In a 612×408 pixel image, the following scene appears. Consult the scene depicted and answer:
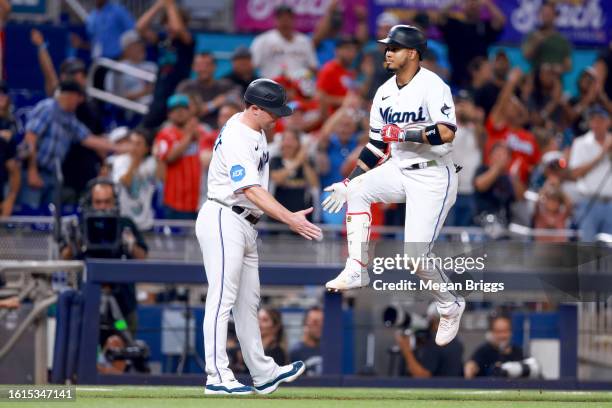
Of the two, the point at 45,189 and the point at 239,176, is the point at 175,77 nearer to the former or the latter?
the point at 45,189

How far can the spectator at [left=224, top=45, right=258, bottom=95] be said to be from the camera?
52.0ft

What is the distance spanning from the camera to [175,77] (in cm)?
1591

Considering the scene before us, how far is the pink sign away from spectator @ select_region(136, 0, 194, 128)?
1248mm

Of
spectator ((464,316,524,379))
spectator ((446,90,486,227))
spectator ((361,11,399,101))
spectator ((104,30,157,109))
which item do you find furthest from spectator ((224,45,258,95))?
spectator ((464,316,524,379))

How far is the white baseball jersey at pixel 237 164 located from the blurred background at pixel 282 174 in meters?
2.33

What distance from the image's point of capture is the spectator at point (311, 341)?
12.5m

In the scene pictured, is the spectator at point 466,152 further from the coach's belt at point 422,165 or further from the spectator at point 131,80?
the coach's belt at point 422,165

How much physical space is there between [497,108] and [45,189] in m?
5.47

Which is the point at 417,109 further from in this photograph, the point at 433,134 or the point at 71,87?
the point at 71,87

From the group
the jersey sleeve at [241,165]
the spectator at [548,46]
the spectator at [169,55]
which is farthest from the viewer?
the spectator at [548,46]

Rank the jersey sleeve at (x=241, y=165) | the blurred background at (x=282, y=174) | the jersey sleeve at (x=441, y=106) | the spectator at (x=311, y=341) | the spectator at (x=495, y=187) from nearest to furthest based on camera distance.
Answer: the jersey sleeve at (x=241, y=165)
the jersey sleeve at (x=441, y=106)
the blurred background at (x=282, y=174)
the spectator at (x=311, y=341)
the spectator at (x=495, y=187)

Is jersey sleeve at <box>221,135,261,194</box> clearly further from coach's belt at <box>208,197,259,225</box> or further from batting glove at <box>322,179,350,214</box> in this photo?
batting glove at <box>322,179,350,214</box>

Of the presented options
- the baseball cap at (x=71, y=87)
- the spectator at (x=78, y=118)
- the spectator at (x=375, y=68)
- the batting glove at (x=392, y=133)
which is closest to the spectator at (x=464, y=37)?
the spectator at (x=375, y=68)

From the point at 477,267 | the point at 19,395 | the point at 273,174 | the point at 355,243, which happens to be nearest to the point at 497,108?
the point at 273,174
